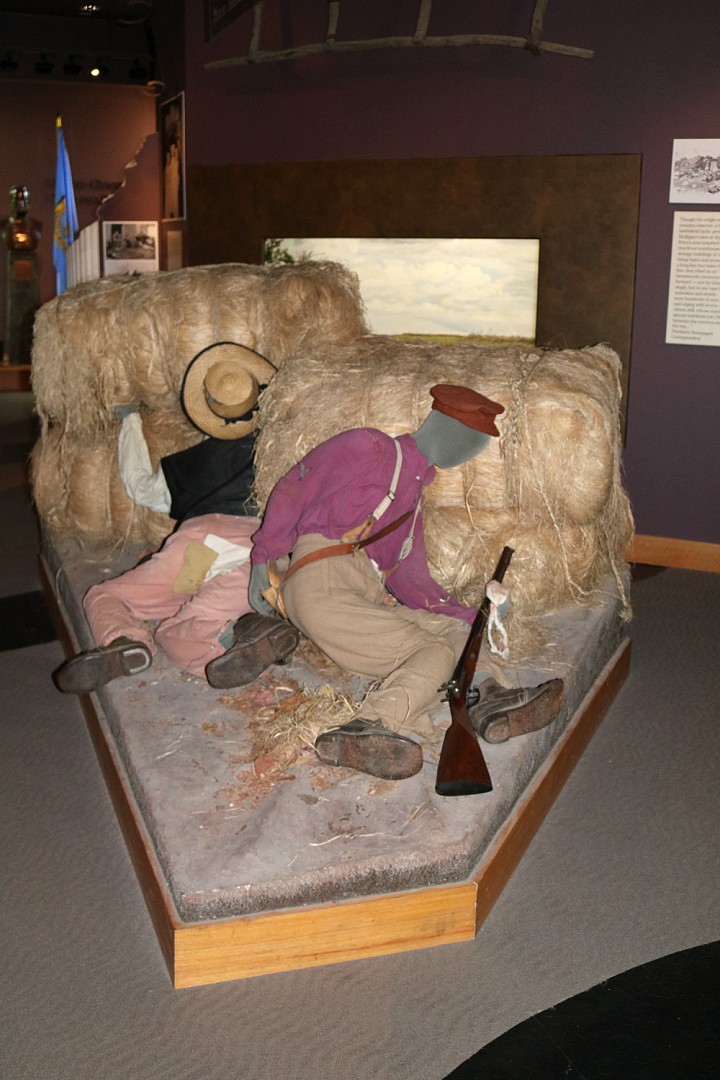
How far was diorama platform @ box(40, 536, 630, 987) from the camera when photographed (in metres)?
2.65

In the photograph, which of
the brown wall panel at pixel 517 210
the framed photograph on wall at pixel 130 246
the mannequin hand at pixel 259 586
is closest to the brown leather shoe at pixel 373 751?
the mannequin hand at pixel 259 586

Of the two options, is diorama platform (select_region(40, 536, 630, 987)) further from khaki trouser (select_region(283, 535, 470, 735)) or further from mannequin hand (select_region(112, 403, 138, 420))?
mannequin hand (select_region(112, 403, 138, 420))

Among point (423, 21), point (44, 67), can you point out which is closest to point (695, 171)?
point (423, 21)

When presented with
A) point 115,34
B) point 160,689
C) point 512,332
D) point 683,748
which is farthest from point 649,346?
point 115,34

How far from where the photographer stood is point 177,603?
14.0ft

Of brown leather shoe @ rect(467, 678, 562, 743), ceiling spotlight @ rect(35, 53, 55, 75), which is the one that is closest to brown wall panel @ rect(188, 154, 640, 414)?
brown leather shoe @ rect(467, 678, 562, 743)

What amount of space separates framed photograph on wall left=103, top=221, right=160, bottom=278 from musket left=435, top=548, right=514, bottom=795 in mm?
6511

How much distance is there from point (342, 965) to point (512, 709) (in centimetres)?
99

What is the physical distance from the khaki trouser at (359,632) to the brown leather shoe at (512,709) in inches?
6.1

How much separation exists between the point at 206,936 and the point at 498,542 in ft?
7.29

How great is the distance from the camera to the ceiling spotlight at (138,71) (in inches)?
458

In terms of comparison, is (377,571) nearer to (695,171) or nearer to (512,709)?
(512,709)

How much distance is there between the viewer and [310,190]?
7.04m

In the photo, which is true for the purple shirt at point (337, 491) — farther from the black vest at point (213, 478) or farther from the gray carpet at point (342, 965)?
the gray carpet at point (342, 965)
